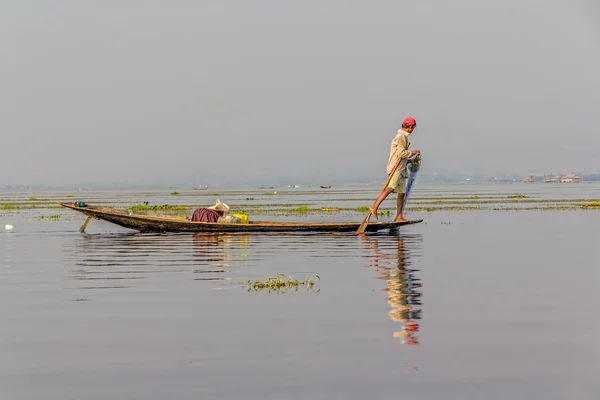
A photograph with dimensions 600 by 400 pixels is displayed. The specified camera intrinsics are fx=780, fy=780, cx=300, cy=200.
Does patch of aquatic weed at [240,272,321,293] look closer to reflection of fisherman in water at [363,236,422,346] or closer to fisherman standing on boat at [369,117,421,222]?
reflection of fisherman in water at [363,236,422,346]

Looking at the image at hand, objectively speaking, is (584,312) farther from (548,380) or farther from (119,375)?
(119,375)

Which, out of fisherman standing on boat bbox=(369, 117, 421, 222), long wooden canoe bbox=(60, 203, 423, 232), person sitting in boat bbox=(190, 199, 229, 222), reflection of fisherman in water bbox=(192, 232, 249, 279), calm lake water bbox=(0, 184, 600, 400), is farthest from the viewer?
person sitting in boat bbox=(190, 199, 229, 222)

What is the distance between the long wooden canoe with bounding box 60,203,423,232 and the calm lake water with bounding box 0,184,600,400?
6.31m

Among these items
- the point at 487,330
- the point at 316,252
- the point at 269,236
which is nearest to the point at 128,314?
the point at 487,330

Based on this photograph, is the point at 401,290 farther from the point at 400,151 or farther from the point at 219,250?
the point at 400,151

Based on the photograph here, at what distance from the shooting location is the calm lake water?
25.6ft

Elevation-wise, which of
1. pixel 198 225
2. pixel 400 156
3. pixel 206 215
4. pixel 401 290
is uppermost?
pixel 400 156

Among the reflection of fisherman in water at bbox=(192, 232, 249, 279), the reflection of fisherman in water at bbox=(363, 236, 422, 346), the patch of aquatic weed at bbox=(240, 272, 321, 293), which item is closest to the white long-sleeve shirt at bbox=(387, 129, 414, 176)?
the reflection of fisherman in water at bbox=(363, 236, 422, 346)

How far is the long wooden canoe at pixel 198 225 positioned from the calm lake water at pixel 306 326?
631 cm

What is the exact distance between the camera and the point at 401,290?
1404 cm

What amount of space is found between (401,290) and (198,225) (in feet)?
54.4

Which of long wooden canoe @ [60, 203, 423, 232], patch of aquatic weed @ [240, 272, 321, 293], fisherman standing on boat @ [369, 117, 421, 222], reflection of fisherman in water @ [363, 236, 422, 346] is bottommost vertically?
reflection of fisherman in water @ [363, 236, 422, 346]

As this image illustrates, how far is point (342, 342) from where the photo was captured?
9633 mm

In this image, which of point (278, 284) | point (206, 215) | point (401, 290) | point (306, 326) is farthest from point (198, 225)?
point (306, 326)
